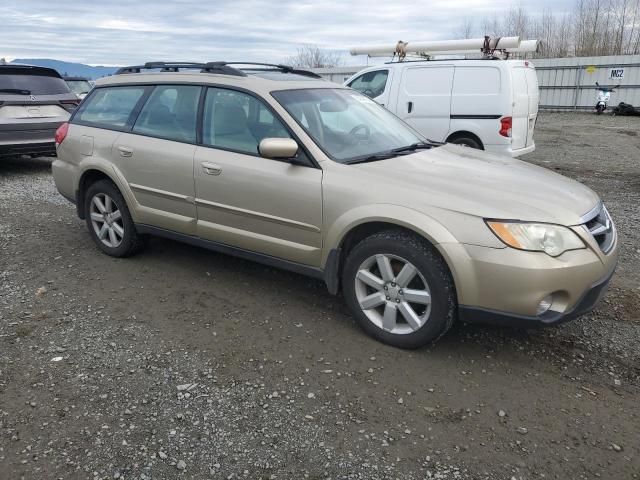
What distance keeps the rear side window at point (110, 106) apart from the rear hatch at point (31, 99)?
4270 mm

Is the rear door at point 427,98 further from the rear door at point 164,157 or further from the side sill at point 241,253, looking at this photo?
the side sill at point 241,253

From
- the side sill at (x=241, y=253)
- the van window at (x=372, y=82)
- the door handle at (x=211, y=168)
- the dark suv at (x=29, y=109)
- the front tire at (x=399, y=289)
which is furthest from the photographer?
the van window at (x=372, y=82)

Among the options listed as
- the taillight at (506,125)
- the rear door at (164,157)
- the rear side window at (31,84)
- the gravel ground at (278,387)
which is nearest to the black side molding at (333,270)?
the gravel ground at (278,387)

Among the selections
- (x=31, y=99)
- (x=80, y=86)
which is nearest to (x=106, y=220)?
(x=31, y=99)

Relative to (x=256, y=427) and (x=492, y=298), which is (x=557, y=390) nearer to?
(x=492, y=298)

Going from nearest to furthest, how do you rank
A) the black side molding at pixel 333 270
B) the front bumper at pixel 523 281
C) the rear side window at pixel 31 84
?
the front bumper at pixel 523 281 → the black side molding at pixel 333 270 → the rear side window at pixel 31 84

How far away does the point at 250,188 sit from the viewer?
151 inches

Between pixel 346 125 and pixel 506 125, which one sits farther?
pixel 506 125

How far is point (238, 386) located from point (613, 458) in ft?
6.22

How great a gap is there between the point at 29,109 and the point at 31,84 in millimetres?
561

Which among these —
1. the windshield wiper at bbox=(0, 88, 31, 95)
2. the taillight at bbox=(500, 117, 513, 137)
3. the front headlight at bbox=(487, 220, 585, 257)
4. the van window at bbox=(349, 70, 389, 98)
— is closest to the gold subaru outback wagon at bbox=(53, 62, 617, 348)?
the front headlight at bbox=(487, 220, 585, 257)

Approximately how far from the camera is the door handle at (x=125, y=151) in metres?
4.58

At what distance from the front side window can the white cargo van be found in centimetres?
536

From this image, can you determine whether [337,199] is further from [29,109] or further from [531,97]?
[29,109]
